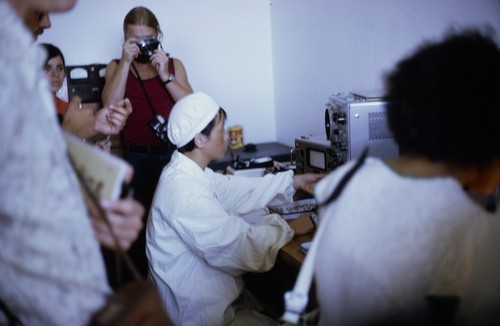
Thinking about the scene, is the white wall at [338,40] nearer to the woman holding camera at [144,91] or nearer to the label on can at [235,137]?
the label on can at [235,137]

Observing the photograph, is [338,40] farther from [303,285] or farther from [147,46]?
[303,285]

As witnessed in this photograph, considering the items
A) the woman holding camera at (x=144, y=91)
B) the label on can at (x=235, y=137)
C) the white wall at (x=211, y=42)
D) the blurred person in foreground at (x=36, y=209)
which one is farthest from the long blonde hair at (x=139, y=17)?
the blurred person in foreground at (x=36, y=209)

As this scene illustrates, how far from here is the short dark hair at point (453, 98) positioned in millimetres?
760

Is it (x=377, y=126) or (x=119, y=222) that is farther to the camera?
(x=377, y=126)

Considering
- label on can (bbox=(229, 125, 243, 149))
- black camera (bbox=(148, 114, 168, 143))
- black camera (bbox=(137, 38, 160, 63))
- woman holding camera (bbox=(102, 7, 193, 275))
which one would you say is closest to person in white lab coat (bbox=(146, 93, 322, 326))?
black camera (bbox=(148, 114, 168, 143))

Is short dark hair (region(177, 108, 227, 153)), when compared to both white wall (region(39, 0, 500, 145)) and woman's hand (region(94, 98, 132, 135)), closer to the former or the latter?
woman's hand (region(94, 98, 132, 135))

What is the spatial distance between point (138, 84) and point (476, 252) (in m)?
2.29

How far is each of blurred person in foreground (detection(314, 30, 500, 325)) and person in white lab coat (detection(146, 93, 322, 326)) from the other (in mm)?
671

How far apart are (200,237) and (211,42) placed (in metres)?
2.40

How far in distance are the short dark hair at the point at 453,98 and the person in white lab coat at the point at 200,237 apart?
2.87ft

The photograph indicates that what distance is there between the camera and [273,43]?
12.3ft

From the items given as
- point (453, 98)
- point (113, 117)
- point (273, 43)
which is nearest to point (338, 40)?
point (273, 43)

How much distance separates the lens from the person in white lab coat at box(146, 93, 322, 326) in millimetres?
1562

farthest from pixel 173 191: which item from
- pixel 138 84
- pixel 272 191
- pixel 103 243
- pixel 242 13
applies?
pixel 242 13
